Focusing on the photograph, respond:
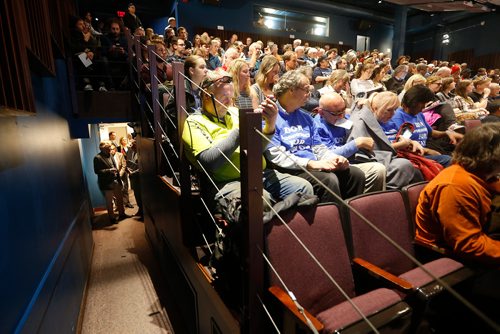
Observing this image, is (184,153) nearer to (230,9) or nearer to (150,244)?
(150,244)

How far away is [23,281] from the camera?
1214mm

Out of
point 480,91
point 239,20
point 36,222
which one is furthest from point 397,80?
point 239,20

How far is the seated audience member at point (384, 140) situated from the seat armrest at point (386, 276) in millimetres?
877

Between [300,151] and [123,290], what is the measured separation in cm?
214

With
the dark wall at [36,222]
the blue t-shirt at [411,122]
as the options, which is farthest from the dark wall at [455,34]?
the dark wall at [36,222]

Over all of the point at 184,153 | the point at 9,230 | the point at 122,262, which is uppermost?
the point at 184,153

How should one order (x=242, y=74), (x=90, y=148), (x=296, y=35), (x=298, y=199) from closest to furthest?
(x=298, y=199)
(x=242, y=74)
(x=90, y=148)
(x=296, y=35)

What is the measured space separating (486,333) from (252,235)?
3.53 feet

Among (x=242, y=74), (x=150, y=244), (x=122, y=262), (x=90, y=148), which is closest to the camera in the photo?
(x=242, y=74)

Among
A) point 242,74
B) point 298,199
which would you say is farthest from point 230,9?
point 298,199

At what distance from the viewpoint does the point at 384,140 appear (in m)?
2.08

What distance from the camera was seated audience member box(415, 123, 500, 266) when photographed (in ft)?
4.10

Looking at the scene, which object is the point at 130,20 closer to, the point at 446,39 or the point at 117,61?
the point at 117,61

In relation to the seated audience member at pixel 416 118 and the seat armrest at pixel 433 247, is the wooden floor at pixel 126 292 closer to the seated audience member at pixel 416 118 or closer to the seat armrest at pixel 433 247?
the seat armrest at pixel 433 247
